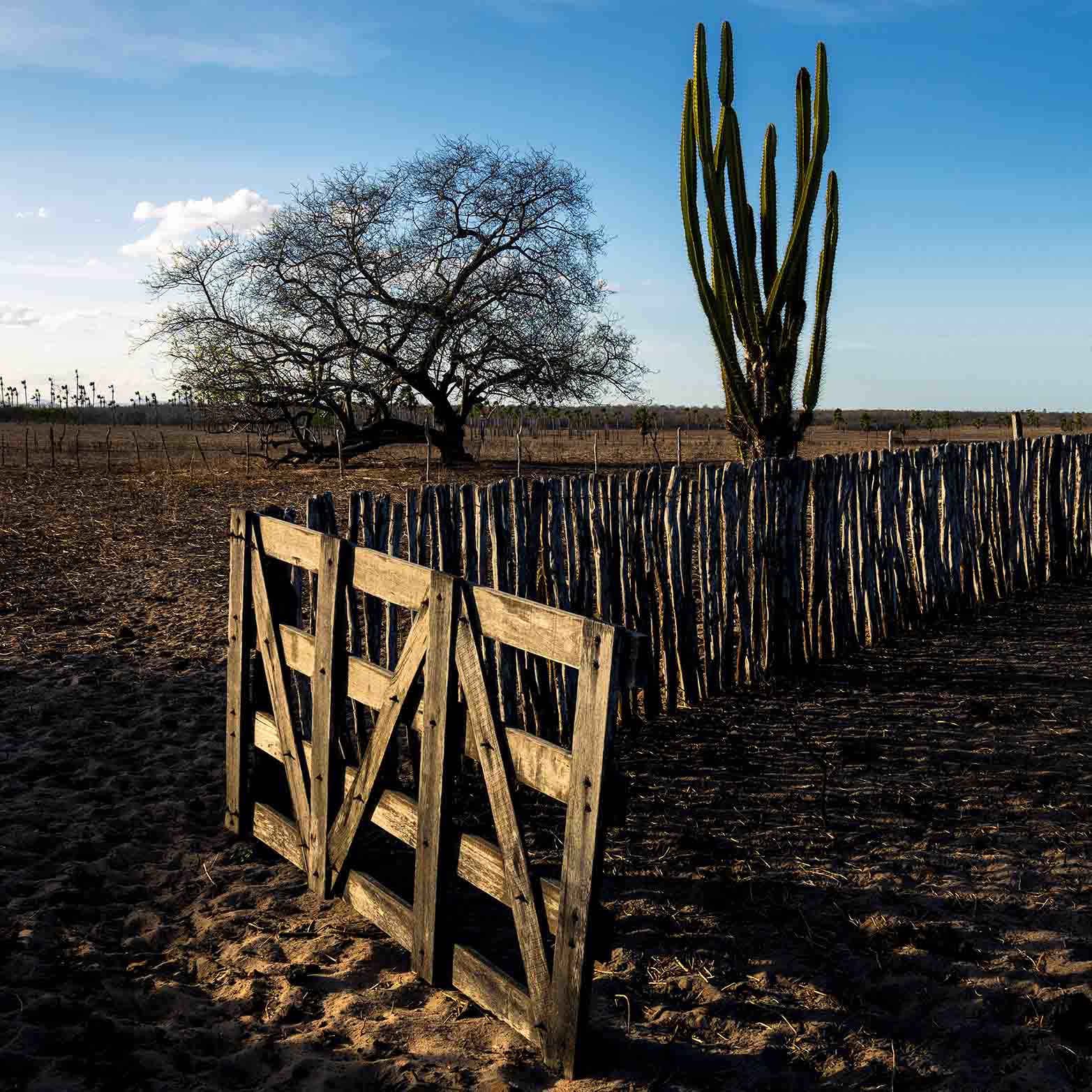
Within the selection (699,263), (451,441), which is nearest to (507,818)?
(699,263)

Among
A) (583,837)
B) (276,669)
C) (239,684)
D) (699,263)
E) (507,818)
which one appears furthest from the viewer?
(699,263)

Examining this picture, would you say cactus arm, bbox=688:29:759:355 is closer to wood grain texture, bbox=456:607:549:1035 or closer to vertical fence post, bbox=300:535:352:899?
vertical fence post, bbox=300:535:352:899

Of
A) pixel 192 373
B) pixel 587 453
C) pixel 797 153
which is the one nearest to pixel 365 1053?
pixel 797 153

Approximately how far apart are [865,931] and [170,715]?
12.9ft

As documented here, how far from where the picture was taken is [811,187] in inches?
427

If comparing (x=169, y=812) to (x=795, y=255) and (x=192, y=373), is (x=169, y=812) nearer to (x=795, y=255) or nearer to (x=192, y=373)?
(x=795, y=255)

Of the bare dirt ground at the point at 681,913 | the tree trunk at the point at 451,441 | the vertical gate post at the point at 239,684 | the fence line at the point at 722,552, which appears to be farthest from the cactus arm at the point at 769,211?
the tree trunk at the point at 451,441

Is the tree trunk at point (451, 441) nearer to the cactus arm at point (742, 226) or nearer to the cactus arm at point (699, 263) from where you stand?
the cactus arm at point (699, 263)

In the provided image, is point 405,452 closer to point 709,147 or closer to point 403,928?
point 709,147

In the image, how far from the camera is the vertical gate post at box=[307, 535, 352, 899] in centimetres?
366

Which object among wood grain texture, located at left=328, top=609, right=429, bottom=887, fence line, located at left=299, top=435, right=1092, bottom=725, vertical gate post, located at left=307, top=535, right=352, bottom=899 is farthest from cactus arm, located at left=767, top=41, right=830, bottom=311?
wood grain texture, located at left=328, top=609, right=429, bottom=887

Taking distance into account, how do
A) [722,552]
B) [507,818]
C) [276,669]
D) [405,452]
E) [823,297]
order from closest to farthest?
[507,818] → [276,669] → [722,552] → [823,297] → [405,452]

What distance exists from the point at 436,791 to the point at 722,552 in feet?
11.6

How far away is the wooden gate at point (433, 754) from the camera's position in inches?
104
